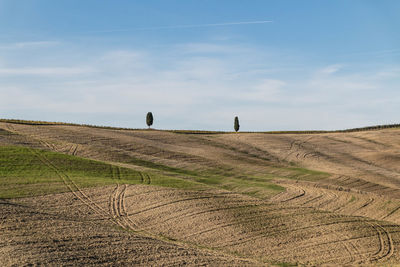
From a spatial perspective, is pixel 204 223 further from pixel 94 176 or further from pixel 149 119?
pixel 149 119

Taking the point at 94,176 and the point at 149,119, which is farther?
the point at 149,119

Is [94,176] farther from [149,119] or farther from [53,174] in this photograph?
[149,119]

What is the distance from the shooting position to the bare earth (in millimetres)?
21562

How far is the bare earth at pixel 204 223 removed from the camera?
2156cm

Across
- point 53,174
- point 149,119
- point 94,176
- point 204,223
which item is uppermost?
point 149,119

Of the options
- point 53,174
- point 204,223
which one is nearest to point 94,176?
point 53,174

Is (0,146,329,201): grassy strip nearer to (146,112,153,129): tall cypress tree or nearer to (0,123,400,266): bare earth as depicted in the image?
(0,123,400,266): bare earth

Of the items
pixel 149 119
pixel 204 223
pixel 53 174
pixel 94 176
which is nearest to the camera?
pixel 204 223

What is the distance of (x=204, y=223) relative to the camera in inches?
1128

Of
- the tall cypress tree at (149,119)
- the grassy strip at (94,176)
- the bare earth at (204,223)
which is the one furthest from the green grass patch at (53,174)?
the tall cypress tree at (149,119)

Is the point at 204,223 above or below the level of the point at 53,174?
below

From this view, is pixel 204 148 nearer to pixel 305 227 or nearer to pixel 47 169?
pixel 47 169

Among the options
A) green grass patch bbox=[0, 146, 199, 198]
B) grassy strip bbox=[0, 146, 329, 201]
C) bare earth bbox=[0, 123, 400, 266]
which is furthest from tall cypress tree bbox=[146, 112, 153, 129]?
green grass patch bbox=[0, 146, 199, 198]

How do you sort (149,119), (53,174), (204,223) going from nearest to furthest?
(204,223), (53,174), (149,119)
